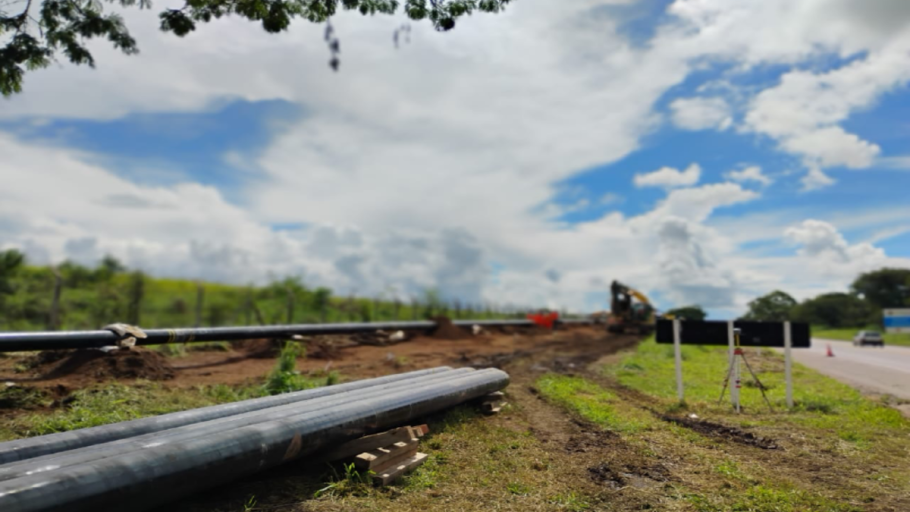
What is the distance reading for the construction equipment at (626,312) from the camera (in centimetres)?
3284

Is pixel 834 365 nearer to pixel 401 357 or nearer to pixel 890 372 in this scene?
pixel 890 372

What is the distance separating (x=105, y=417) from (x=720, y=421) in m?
8.32

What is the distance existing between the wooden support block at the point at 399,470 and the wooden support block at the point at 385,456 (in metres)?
0.05

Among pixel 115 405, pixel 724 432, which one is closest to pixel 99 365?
pixel 115 405

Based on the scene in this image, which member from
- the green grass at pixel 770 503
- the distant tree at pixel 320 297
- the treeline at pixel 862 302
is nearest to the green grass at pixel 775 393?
the green grass at pixel 770 503

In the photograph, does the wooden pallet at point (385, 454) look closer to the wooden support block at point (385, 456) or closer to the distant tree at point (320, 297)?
the wooden support block at point (385, 456)

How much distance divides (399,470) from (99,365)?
668cm

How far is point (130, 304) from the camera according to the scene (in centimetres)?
2112

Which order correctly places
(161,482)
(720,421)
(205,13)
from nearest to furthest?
(161,482) → (205,13) → (720,421)

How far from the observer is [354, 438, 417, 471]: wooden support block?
18.3ft

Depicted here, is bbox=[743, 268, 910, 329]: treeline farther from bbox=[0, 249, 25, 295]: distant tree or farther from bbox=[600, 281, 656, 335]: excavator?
bbox=[0, 249, 25, 295]: distant tree

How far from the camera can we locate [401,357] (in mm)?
15633

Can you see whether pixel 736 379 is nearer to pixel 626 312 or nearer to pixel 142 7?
pixel 142 7

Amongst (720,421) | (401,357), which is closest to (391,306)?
(401,357)
